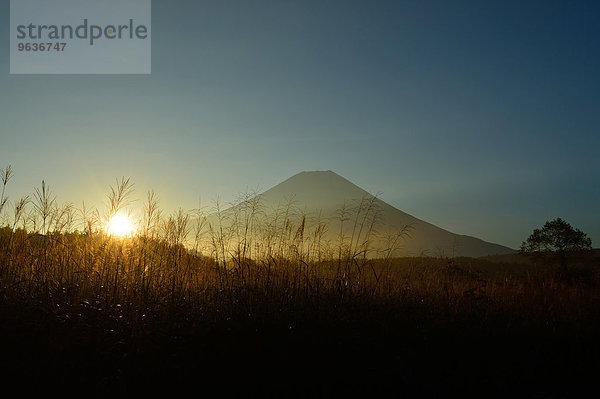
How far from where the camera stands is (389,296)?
7.49 meters

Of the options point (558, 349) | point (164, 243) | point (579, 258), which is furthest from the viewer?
point (579, 258)

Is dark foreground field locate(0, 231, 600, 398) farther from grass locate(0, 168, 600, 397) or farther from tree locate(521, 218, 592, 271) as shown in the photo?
tree locate(521, 218, 592, 271)

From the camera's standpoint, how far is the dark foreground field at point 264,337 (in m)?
4.42

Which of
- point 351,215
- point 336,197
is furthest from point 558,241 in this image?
point 336,197

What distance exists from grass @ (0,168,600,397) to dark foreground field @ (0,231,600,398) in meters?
0.02

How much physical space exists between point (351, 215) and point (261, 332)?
5.52m

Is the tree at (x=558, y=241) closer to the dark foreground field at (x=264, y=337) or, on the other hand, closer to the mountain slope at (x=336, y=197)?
the dark foreground field at (x=264, y=337)

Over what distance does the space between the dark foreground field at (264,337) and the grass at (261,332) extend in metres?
0.02

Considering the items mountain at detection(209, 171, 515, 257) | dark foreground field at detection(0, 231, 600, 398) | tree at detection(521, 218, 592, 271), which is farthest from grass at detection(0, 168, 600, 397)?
tree at detection(521, 218, 592, 271)

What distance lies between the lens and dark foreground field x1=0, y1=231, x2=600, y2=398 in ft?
14.5

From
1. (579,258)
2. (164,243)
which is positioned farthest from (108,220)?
(579,258)

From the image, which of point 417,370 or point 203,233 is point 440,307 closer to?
point 417,370

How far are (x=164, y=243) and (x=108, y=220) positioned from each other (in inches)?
54.8

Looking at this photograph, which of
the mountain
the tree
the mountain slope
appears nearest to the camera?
the mountain
